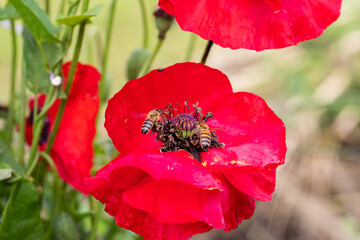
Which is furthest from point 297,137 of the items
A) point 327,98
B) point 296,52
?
point 296,52

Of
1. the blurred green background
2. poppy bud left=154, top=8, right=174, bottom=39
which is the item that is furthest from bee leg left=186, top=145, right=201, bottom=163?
the blurred green background

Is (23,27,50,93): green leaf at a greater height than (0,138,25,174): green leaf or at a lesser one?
greater

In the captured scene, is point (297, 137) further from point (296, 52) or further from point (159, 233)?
point (159, 233)

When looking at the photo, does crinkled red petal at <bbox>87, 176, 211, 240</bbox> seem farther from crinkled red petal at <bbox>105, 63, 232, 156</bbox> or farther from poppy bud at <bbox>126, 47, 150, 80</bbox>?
poppy bud at <bbox>126, 47, 150, 80</bbox>

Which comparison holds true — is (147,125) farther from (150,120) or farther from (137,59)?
(137,59)

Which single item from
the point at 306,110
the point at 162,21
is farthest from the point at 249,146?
the point at 306,110

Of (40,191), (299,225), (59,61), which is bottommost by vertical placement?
(299,225)
